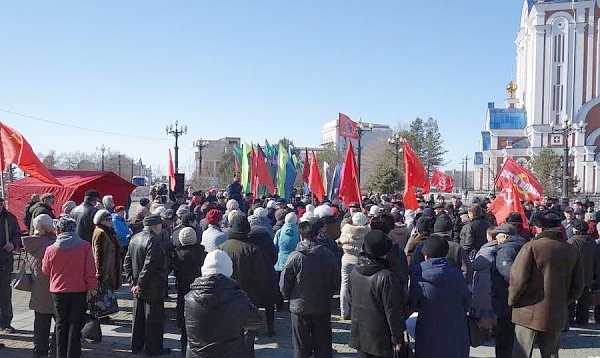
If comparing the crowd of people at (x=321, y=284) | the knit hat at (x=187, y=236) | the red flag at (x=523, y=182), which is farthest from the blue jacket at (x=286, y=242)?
the red flag at (x=523, y=182)

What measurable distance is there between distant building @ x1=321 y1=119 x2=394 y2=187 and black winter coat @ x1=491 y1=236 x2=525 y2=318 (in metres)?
35.9

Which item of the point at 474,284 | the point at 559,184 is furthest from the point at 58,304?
the point at 559,184

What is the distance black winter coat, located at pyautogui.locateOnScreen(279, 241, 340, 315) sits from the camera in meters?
6.12

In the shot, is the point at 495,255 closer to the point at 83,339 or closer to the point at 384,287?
the point at 384,287

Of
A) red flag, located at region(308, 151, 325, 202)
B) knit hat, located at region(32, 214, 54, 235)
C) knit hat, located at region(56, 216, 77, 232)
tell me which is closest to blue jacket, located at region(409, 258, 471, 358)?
knit hat, located at region(56, 216, 77, 232)

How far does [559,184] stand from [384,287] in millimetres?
38086

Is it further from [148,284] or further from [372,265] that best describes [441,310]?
[148,284]

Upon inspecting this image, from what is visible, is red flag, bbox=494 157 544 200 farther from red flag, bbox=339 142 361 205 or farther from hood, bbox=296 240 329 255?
hood, bbox=296 240 329 255

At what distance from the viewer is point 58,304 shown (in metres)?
6.44

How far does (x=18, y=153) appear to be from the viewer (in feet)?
30.1

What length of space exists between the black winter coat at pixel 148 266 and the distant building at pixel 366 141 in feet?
118

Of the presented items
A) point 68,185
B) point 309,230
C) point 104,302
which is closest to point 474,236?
point 309,230

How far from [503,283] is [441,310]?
6.62 ft

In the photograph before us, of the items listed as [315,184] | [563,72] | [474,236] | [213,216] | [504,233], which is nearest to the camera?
[504,233]
